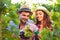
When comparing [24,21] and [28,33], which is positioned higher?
[24,21]

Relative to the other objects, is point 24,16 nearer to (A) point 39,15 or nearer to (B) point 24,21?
(B) point 24,21

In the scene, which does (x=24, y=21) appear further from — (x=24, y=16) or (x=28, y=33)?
(x=28, y=33)

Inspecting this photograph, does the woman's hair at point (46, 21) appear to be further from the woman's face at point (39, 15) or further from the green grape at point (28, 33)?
the green grape at point (28, 33)

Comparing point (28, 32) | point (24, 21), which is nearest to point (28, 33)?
point (28, 32)

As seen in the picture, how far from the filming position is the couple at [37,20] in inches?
80.4

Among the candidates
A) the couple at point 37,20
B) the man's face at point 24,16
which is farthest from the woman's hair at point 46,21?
the man's face at point 24,16

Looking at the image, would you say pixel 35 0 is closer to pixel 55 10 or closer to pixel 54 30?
pixel 55 10

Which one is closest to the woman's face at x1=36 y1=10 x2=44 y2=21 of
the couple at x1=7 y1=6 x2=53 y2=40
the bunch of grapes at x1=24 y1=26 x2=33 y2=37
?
the couple at x1=7 y1=6 x2=53 y2=40

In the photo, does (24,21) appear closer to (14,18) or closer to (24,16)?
(24,16)

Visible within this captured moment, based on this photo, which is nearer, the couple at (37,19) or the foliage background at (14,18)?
the foliage background at (14,18)

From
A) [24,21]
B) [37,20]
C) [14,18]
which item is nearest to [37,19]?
[37,20]

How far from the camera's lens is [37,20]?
206 centimetres

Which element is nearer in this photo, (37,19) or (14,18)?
(14,18)

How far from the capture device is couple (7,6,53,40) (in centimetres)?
204
